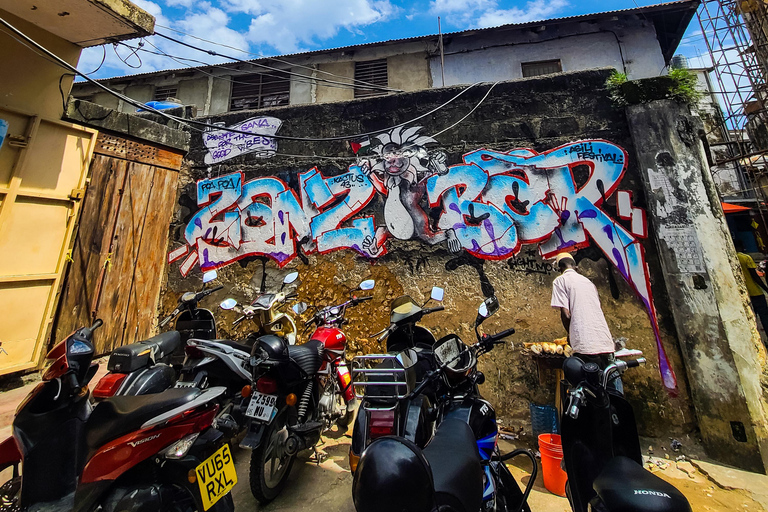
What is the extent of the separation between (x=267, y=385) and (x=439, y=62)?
10.9 meters

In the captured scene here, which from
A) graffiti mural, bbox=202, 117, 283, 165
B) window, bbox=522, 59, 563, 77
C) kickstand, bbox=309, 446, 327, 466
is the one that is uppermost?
window, bbox=522, 59, 563, 77

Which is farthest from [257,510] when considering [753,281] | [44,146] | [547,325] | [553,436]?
[753,281]

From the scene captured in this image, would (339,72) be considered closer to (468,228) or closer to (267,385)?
(468,228)

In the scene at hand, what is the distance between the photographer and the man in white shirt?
2979 millimetres

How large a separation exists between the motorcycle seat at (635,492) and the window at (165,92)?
586 inches

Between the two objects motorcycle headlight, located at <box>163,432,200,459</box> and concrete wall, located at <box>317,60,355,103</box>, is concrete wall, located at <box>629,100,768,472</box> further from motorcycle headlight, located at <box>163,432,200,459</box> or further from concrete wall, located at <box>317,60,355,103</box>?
concrete wall, located at <box>317,60,355,103</box>

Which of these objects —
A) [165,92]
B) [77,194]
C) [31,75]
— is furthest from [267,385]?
[165,92]

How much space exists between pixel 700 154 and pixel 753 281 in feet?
8.02

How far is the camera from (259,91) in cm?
1117

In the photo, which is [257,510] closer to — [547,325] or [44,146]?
[547,325]

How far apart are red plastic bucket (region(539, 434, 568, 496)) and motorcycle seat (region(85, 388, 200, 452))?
8.31 feet

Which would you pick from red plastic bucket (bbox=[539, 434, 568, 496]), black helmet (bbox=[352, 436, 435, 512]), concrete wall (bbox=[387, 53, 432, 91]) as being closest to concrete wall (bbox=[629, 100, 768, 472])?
red plastic bucket (bbox=[539, 434, 568, 496])

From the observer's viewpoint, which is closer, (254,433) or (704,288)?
(254,433)

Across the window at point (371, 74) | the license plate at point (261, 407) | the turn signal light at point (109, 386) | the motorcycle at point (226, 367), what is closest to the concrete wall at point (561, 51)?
the window at point (371, 74)
